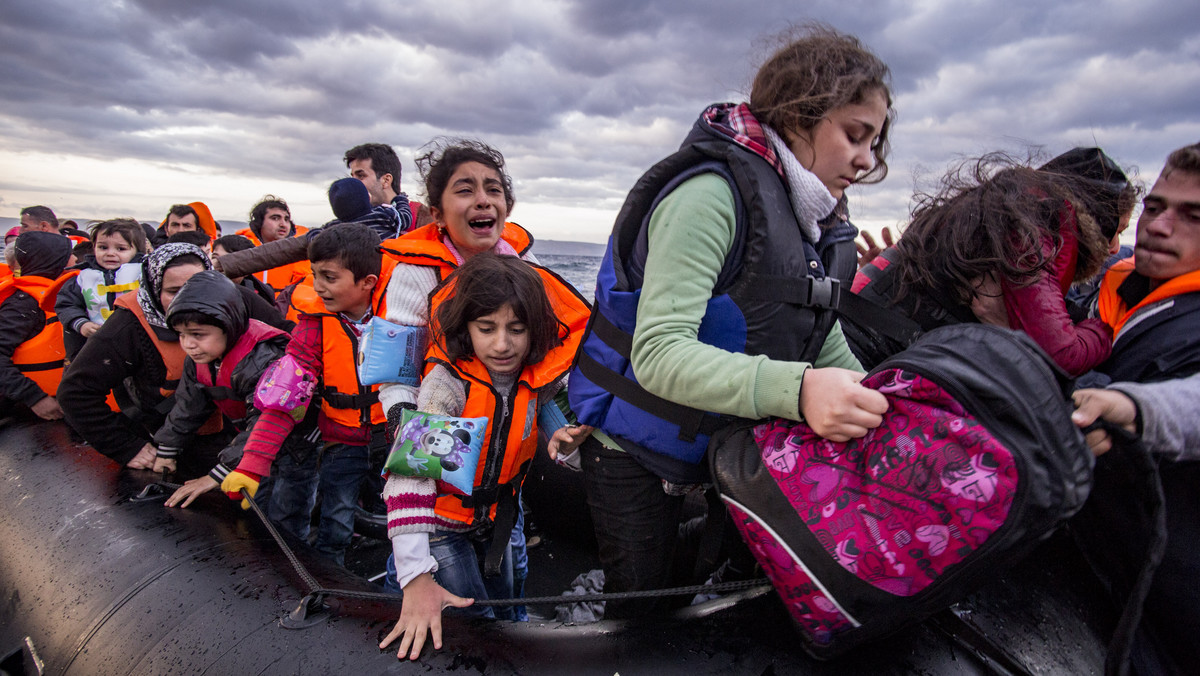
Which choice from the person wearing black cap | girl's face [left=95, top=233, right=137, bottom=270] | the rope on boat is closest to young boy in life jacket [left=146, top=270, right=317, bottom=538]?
the rope on boat

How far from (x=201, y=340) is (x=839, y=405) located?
297 centimetres

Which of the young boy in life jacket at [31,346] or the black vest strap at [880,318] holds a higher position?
the black vest strap at [880,318]

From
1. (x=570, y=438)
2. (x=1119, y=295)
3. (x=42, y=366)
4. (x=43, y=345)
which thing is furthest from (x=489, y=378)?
(x=43, y=345)

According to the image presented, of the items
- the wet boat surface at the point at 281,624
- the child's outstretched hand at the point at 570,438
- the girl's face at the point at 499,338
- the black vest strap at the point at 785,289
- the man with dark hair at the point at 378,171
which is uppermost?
the man with dark hair at the point at 378,171

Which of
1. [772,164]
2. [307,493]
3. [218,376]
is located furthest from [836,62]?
[307,493]

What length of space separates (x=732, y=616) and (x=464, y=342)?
1.25 m

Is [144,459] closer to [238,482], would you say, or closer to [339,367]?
[238,482]

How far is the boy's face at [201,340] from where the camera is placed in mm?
2820

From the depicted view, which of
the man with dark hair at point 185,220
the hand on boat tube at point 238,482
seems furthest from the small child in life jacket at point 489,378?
the man with dark hair at point 185,220

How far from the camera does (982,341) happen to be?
44.2 inches

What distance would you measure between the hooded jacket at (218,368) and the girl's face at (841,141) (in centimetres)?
274

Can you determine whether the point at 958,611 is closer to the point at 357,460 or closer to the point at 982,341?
the point at 982,341

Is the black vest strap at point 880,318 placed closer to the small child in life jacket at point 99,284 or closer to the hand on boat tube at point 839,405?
the hand on boat tube at point 839,405

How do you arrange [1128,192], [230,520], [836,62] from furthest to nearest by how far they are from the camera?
[230,520] < [1128,192] < [836,62]
